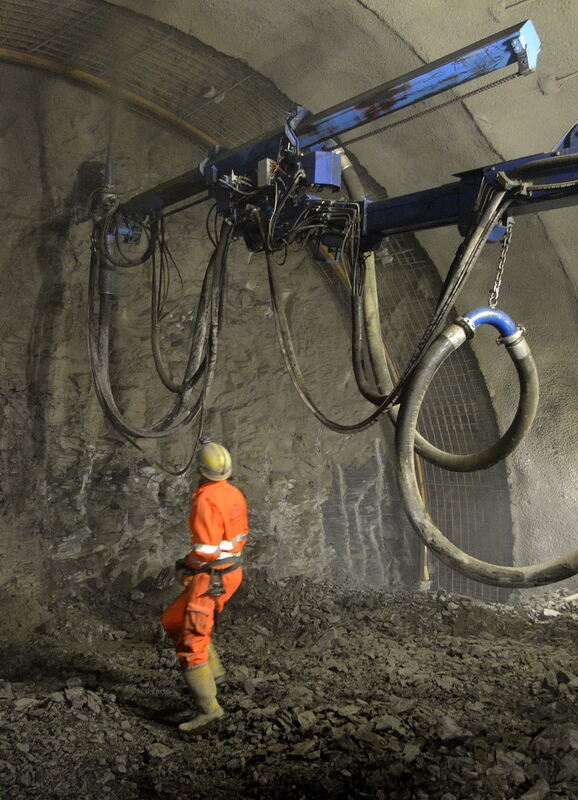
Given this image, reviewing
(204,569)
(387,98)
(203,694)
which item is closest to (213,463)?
(204,569)

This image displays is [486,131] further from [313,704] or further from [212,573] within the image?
[313,704]

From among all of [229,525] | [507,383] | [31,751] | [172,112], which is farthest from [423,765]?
[172,112]

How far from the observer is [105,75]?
223 inches

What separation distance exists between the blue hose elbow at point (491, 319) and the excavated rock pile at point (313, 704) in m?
1.92

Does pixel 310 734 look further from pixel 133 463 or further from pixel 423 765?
pixel 133 463

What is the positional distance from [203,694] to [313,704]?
62cm

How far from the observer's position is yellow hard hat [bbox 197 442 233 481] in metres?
4.08

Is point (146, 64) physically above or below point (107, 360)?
above

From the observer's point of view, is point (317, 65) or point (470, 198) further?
point (317, 65)

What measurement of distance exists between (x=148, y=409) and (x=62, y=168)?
2.17 m

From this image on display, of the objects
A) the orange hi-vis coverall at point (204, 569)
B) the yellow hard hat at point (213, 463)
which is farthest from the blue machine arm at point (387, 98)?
the orange hi-vis coverall at point (204, 569)

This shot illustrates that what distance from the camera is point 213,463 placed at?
13.4 ft

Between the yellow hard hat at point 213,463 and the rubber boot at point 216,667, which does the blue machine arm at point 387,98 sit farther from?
the rubber boot at point 216,667

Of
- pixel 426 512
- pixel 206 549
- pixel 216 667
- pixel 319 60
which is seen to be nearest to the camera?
pixel 426 512
